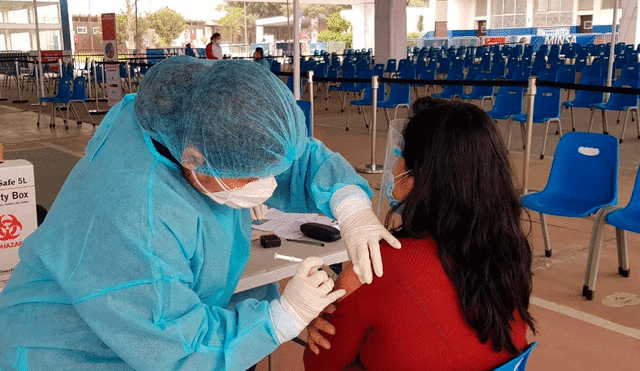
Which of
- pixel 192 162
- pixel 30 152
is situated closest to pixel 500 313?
pixel 192 162

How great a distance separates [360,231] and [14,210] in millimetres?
1098

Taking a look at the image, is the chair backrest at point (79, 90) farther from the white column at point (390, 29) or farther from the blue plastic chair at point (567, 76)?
the white column at point (390, 29)

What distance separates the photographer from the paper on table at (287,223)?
2.00m

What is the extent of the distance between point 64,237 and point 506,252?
0.77m

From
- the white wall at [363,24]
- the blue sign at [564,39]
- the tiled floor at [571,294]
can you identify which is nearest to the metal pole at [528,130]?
the tiled floor at [571,294]

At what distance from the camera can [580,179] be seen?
11.8 feet

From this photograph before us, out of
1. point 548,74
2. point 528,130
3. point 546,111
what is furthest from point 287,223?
point 548,74

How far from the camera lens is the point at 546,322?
2865 millimetres

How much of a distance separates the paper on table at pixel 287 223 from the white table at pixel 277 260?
0.08m

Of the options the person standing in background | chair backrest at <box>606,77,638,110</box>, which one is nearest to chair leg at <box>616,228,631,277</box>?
chair backrest at <box>606,77,638,110</box>

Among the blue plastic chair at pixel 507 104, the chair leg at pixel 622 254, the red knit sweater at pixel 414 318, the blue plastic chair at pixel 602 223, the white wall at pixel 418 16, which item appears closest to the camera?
the red knit sweater at pixel 414 318

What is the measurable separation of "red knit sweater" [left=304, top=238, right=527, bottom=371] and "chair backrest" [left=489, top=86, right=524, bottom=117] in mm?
5495

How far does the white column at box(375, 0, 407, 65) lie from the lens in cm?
1377

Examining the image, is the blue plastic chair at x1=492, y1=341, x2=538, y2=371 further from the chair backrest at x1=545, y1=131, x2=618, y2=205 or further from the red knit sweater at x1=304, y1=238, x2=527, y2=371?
the chair backrest at x1=545, y1=131, x2=618, y2=205
